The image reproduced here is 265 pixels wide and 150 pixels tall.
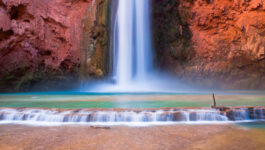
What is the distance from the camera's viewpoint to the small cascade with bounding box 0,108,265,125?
4023mm

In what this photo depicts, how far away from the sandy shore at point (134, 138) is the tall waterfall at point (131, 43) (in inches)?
415

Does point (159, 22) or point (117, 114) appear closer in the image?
point (117, 114)

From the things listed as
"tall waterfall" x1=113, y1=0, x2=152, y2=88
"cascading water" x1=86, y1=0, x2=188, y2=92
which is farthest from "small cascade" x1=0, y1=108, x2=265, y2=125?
"tall waterfall" x1=113, y1=0, x2=152, y2=88

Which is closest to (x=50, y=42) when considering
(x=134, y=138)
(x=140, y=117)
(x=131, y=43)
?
(x=131, y=43)

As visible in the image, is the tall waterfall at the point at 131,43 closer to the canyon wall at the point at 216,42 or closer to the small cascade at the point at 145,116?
the canyon wall at the point at 216,42

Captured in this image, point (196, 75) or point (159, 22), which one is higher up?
point (159, 22)

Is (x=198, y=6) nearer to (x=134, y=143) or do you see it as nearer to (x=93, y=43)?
(x=93, y=43)

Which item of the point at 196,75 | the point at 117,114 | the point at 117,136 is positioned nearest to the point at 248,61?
the point at 196,75

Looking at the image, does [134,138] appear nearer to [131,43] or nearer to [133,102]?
[133,102]

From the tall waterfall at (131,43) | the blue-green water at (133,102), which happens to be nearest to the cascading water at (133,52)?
the tall waterfall at (131,43)

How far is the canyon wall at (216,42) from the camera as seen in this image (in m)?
12.6

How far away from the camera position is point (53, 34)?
1275 centimetres

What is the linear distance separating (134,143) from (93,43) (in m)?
11.2

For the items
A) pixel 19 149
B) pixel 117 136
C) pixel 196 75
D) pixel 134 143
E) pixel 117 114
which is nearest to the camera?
pixel 19 149
